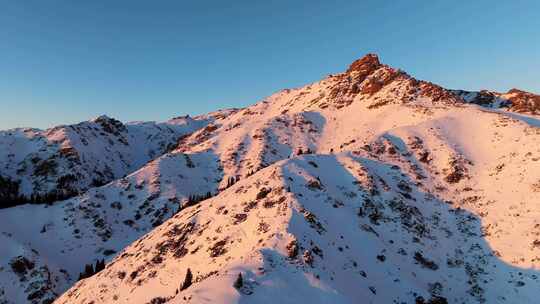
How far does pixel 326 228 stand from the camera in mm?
35719

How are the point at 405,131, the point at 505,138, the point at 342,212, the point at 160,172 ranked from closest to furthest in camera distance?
the point at 342,212 < the point at 505,138 < the point at 405,131 < the point at 160,172

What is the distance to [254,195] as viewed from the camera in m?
42.8

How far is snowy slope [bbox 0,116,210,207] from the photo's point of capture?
97.9 metres

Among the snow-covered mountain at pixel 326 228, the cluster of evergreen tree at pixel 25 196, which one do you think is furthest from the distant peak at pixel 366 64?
the cluster of evergreen tree at pixel 25 196

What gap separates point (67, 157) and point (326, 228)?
10159 cm

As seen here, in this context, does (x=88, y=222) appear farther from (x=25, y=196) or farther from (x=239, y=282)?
(x=239, y=282)

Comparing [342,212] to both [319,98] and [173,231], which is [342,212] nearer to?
[173,231]

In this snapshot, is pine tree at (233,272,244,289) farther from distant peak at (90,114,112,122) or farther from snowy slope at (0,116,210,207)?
distant peak at (90,114,112,122)

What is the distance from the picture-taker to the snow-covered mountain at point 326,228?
30.5 metres

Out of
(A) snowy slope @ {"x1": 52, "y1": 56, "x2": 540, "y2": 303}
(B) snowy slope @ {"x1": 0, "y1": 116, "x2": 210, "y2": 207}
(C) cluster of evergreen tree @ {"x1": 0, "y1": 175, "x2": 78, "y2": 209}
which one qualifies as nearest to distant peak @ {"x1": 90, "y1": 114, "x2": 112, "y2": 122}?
(B) snowy slope @ {"x1": 0, "y1": 116, "x2": 210, "y2": 207}

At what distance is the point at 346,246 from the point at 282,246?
7666 mm

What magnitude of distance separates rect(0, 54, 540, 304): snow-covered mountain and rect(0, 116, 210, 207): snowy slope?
21.1 m

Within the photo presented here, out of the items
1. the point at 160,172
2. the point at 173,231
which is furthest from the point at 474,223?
the point at 160,172

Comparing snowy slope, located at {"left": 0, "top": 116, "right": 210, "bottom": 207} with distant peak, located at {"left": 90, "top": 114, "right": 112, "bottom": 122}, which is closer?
snowy slope, located at {"left": 0, "top": 116, "right": 210, "bottom": 207}
